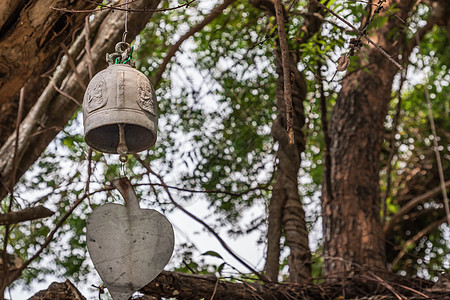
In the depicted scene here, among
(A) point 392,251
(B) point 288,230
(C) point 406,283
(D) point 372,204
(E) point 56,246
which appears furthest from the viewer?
(A) point 392,251

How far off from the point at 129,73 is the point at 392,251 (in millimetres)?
4070

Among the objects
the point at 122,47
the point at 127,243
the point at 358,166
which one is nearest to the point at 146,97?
the point at 122,47

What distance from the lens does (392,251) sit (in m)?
5.38

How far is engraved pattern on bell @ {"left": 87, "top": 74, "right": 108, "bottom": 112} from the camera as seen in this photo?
1802mm

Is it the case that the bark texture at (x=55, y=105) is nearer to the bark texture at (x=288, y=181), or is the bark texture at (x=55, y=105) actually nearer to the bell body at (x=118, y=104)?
the bark texture at (x=288, y=181)

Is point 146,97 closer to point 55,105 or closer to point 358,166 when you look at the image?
point 55,105

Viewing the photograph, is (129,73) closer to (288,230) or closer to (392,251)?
(288,230)

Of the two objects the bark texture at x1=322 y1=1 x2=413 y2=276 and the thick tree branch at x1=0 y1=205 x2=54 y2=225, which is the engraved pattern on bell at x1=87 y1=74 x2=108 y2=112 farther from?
the bark texture at x1=322 y1=1 x2=413 y2=276

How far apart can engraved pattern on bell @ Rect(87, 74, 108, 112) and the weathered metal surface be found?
0.23 metres

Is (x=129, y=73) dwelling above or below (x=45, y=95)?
below

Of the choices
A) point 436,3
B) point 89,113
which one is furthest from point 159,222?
point 436,3

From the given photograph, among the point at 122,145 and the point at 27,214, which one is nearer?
the point at 122,145

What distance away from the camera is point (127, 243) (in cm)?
175

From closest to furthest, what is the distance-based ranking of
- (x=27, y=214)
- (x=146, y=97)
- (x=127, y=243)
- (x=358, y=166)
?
1. (x=127, y=243)
2. (x=146, y=97)
3. (x=27, y=214)
4. (x=358, y=166)
